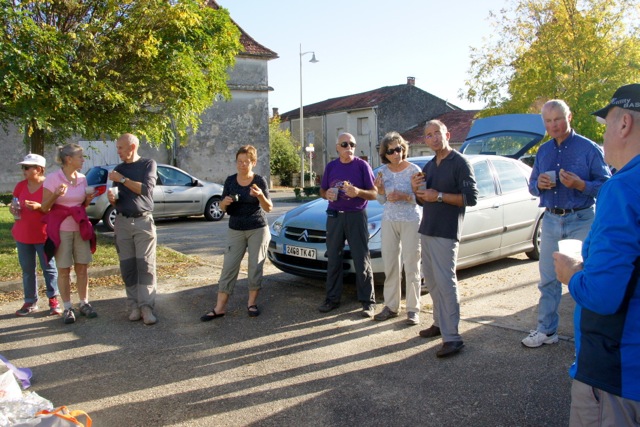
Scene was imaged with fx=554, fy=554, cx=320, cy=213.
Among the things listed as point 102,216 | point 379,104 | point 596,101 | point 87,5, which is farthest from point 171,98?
point 379,104

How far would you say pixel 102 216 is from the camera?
43.4ft

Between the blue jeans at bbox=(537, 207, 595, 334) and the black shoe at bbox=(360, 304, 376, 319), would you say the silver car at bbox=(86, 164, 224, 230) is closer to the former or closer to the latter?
the black shoe at bbox=(360, 304, 376, 319)

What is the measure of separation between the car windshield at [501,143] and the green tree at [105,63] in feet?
15.4

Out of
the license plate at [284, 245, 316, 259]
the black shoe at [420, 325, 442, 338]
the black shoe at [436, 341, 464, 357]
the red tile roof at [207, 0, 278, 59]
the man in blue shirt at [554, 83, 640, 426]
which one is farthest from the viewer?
the red tile roof at [207, 0, 278, 59]

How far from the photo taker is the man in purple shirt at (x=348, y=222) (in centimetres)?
590

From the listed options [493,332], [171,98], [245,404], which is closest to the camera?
[245,404]

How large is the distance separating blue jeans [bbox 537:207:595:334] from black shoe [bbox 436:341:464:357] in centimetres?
79

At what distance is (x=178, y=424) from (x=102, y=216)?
10628mm

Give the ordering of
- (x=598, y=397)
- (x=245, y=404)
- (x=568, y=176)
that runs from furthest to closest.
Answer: (x=568, y=176) → (x=245, y=404) → (x=598, y=397)

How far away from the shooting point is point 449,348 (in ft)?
15.3

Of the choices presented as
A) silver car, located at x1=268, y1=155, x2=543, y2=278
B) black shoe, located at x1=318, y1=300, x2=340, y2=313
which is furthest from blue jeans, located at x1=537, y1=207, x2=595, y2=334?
black shoe, located at x1=318, y1=300, x2=340, y2=313

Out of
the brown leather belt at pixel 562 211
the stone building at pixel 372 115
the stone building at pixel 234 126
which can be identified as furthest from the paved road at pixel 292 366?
the stone building at pixel 372 115

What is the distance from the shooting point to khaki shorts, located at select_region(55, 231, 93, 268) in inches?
230

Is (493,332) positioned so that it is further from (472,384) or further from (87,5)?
(87,5)
